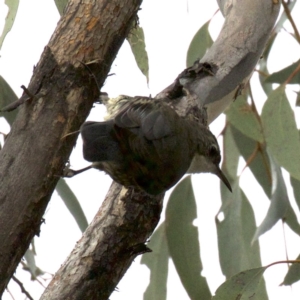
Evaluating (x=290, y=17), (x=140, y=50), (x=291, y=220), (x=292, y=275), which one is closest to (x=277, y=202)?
(x=291, y=220)

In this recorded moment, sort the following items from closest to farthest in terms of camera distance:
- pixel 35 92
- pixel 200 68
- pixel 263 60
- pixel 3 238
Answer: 1. pixel 3 238
2. pixel 35 92
3. pixel 200 68
4. pixel 263 60

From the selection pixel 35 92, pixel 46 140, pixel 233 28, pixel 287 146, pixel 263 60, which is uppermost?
pixel 263 60

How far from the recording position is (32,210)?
131cm

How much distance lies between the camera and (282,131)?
7.20 feet

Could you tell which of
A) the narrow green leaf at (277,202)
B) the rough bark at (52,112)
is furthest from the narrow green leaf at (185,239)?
the rough bark at (52,112)

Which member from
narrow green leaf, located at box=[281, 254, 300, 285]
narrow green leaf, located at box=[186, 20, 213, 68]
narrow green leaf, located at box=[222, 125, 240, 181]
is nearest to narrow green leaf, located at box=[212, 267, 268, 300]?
narrow green leaf, located at box=[281, 254, 300, 285]

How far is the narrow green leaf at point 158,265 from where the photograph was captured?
7.70ft

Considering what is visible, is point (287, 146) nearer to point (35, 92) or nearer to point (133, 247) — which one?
point (133, 247)

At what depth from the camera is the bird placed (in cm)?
165

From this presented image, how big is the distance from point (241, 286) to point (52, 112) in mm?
856

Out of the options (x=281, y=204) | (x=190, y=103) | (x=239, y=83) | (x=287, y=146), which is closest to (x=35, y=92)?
(x=190, y=103)

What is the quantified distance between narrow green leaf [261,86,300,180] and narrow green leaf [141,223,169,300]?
0.60m

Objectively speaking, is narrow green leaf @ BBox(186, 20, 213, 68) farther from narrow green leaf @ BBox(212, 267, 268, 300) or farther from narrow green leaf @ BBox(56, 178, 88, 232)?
narrow green leaf @ BBox(212, 267, 268, 300)

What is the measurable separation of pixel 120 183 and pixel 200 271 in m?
0.71
